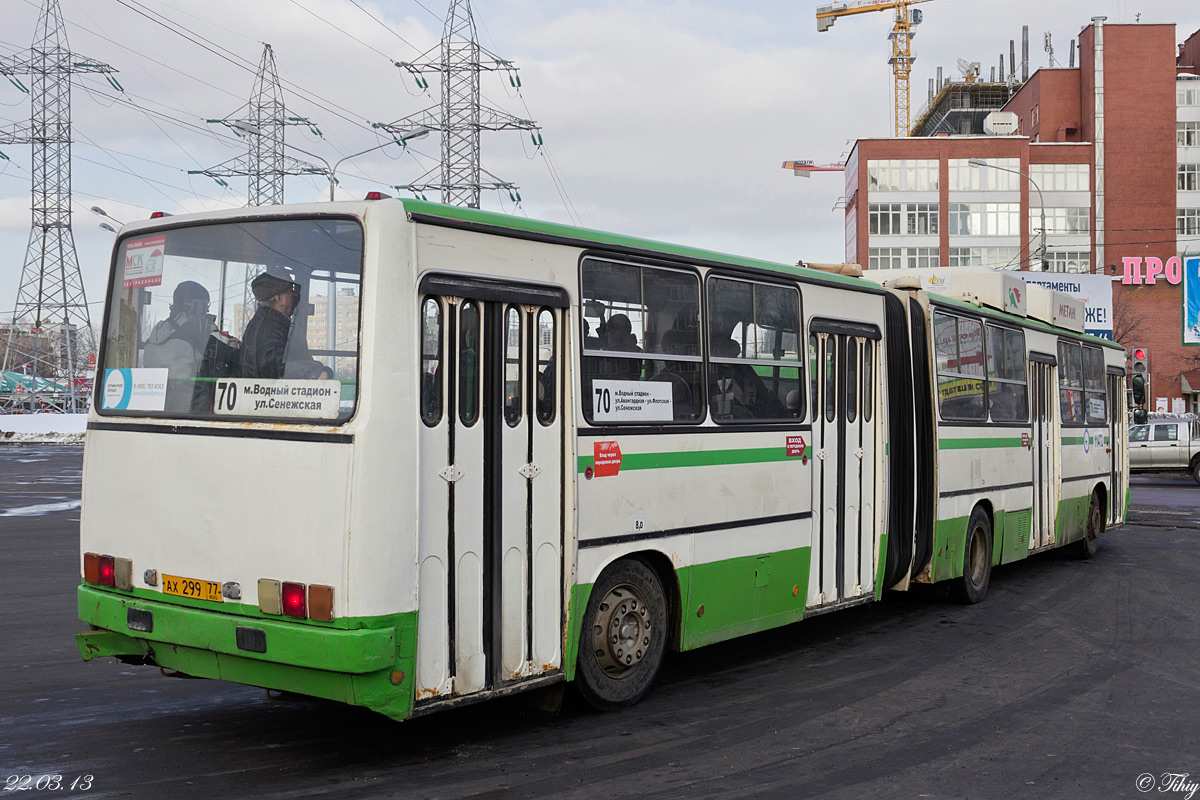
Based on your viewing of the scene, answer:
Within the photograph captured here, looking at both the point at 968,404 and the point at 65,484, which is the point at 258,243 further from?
the point at 65,484

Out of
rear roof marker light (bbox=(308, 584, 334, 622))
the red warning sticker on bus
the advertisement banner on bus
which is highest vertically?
the advertisement banner on bus

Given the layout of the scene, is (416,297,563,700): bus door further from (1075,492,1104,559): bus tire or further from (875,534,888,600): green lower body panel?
(1075,492,1104,559): bus tire

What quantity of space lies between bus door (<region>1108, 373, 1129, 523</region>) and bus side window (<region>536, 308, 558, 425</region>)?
12.7 m

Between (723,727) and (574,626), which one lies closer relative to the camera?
(574,626)

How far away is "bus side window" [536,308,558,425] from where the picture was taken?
6574 millimetres

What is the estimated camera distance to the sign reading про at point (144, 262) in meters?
6.54

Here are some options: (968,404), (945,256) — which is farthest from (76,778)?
(945,256)

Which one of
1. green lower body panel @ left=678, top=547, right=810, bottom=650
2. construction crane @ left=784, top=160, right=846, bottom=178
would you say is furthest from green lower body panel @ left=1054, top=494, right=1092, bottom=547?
construction crane @ left=784, top=160, right=846, bottom=178

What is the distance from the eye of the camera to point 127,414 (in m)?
6.43

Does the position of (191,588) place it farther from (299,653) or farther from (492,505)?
(492,505)

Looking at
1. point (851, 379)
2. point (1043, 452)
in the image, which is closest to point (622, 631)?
point (851, 379)

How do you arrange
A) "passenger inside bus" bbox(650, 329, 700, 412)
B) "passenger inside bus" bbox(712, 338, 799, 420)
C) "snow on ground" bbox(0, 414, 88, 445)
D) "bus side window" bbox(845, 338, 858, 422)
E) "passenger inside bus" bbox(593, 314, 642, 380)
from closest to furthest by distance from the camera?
"passenger inside bus" bbox(593, 314, 642, 380) < "passenger inside bus" bbox(650, 329, 700, 412) < "passenger inside bus" bbox(712, 338, 799, 420) < "bus side window" bbox(845, 338, 858, 422) < "snow on ground" bbox(0, 414, 88, 445)

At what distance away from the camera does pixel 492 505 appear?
20.5 ft

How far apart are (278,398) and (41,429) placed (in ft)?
148
